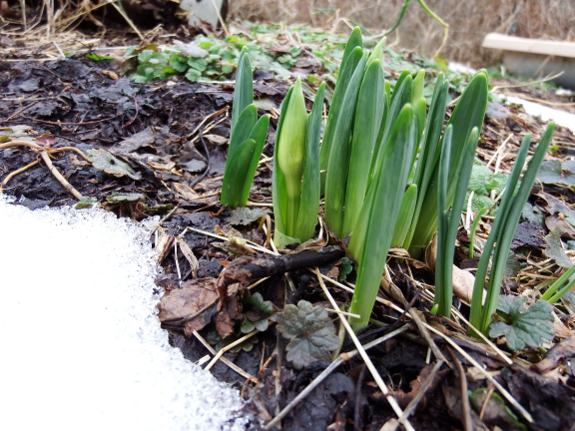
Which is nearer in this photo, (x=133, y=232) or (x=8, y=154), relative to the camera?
(x=133, y=232)

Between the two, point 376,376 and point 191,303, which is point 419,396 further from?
point 191,303

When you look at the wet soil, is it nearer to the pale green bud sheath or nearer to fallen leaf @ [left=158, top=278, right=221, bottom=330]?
fallen leaf @ [left=158, top=278, right=221, bottom=330]

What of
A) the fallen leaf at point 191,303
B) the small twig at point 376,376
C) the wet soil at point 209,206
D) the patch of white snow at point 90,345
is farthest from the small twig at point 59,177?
the small twig at point 376,376

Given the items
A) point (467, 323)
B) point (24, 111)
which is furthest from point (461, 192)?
point (24, 111)

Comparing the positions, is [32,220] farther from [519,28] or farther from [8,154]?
[519,28]

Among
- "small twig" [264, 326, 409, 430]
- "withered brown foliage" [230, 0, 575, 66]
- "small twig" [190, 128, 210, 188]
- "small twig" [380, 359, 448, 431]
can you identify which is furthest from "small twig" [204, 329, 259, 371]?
"withered brown foliage" [230, 0, 575, 66]

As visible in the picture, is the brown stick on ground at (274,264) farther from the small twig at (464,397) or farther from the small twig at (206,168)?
the small twig at (206,168)
